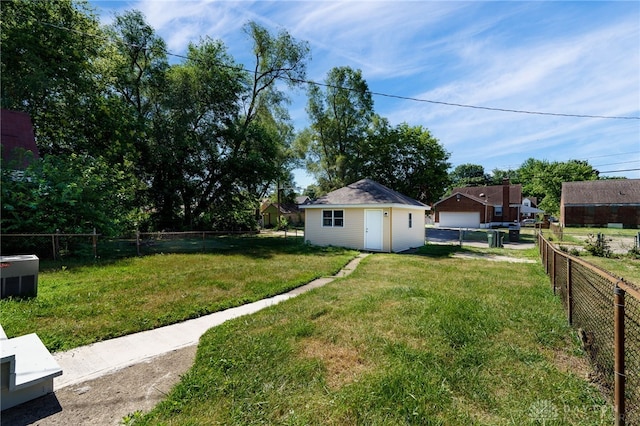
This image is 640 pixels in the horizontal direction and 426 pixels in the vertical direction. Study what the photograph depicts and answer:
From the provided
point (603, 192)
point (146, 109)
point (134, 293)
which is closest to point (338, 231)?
point (134, 293)

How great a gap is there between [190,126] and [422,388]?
1970 centimetres

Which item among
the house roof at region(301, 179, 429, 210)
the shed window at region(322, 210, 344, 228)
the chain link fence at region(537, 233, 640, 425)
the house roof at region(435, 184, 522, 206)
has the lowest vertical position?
the chain link fence at region(537, 233, 640, 425)

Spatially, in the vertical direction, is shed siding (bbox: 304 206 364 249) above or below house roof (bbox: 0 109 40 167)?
below

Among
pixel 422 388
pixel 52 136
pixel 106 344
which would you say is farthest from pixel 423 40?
pixel 52 136

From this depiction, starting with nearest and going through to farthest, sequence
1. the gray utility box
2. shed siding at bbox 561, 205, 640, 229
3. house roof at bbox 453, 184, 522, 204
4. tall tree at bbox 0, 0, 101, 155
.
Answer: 1. the gray utility box
2. tall tree at bbox 0, 0, 101, 155
3. shed siding at bbox 561, 205, 640, 229
4. house roof at bbox 453, 184, 522, 204

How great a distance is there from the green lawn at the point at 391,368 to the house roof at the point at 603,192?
4031 cm

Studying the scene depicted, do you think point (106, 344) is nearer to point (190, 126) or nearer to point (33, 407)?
point (33, 407)

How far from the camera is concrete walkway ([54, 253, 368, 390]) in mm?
3014

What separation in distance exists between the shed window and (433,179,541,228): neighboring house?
81.7 ft

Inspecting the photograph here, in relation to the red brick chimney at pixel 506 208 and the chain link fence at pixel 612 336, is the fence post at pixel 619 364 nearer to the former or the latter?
the chain link fence at pixel 612 336

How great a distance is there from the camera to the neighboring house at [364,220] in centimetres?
1355

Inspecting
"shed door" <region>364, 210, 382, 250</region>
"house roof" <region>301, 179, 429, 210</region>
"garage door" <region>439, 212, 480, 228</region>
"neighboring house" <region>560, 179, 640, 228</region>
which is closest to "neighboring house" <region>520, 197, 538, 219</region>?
"neighboring house" <region>560, 179, 640, 228</region>

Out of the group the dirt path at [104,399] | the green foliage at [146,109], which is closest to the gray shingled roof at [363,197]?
the green foliage at [146,109]

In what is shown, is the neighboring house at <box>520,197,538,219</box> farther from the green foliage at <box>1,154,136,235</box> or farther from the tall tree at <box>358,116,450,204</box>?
the green foliage at <box>1,154,136,235</box>
